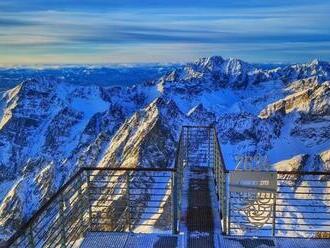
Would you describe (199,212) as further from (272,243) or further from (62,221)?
(62,221)

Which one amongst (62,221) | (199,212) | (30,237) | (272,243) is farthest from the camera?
(199,212)

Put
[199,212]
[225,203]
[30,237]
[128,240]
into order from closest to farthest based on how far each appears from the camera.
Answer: [30,237], [128,240], [225,203], [199,212]

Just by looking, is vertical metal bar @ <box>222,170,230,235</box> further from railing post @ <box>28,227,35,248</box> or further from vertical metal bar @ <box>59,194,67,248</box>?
railing post @ <box>28,227,35,248</box>

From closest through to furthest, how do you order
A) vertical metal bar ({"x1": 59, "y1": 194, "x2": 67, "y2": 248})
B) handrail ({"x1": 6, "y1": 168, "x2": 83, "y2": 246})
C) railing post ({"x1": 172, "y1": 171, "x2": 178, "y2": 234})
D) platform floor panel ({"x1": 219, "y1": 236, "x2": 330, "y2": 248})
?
handrail ({"x1": 6, "y1": 168, "x2": 83, "y2": 246})
vertical metal bar ({"x1": 59, "y1": 194, "x2": 67, "y2": 248})
platform floor panel ({"x1": 219, "y1": 236, "x2": 330, "y2": 248})
railing post ({"x1": 172, "y1": 171, "x2": 178, "y2": 234})

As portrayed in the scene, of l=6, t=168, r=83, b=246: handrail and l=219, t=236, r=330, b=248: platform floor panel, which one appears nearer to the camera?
l=6, t=168, r=83, b=246: handrail

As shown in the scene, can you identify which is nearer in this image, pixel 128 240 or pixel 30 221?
pixel 30 221

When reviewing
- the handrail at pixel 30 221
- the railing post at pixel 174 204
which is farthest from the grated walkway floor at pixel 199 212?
the handrail at pixel 30 221

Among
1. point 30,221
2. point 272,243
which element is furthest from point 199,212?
point 30,221

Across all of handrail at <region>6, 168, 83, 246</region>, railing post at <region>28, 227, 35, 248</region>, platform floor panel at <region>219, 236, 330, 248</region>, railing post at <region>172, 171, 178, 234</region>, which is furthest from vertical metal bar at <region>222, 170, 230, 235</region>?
railing post at <region>28, 227, 35, 248</region>

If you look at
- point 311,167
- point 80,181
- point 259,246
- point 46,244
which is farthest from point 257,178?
point 311,167

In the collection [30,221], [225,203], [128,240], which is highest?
[30,221]
